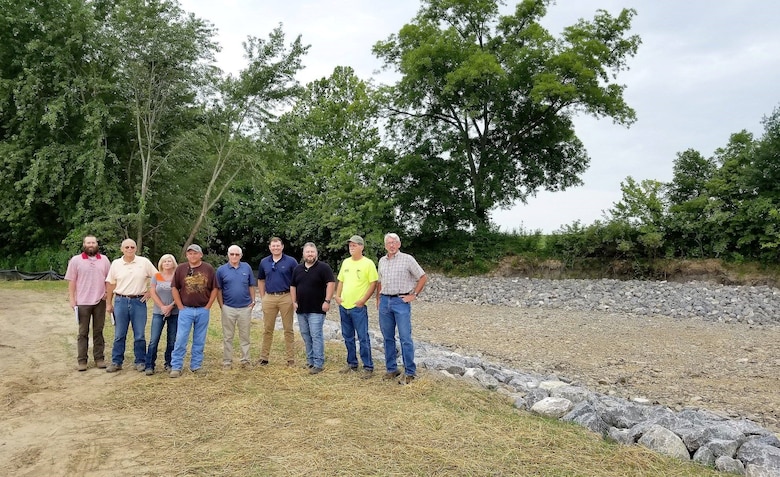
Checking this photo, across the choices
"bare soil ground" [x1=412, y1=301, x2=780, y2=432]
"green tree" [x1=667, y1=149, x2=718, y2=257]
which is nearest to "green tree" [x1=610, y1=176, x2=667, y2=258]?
"green tree" [x1=667, y1=149, x2=718, y2=257]

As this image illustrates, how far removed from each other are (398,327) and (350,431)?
1.80 m

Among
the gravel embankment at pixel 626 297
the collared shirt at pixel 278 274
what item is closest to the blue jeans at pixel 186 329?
the collared shirt at pixel 278 274

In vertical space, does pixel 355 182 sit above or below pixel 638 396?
above

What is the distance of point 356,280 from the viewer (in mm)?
6926

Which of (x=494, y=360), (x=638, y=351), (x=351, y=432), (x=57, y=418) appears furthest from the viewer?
(x=638, y=351)

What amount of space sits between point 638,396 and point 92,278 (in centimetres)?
741

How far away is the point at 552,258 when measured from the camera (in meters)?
26.5

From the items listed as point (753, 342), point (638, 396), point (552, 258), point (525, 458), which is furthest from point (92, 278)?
point (552, 258)

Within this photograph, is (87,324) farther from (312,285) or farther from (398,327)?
(398,327)

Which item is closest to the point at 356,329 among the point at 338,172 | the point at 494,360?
the point at 494,360

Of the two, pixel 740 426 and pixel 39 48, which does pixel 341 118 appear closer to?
pixel 39 48

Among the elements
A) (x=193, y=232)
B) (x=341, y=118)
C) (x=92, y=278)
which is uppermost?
(x=341, y=118)

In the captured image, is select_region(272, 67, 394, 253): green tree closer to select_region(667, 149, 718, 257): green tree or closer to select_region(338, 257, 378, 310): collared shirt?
select_region(667, 149, 718, 257): green tree

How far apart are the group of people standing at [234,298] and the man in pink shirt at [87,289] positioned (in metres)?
0.01
